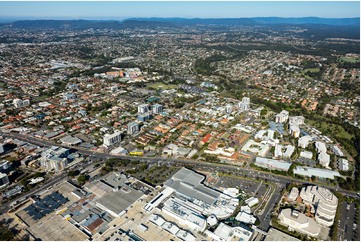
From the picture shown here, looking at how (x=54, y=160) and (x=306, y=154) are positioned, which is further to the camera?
(x=306, y=154)

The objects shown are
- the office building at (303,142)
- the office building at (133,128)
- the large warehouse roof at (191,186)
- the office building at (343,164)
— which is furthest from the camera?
the office building at (133,128)

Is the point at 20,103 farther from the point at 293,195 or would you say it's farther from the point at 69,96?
the point at 293,195

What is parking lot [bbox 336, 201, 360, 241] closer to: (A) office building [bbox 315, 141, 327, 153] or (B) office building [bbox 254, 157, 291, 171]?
(B) office building [bbox 254, 157, 291, 171]

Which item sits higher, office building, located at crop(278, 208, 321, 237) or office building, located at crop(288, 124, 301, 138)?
office building, located at crop(288, 124, 301, 138)

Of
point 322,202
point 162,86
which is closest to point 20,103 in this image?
point 162,86

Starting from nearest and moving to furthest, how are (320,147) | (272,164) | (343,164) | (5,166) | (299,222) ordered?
(299,222)
(5,166)
(272,164)
(343,164)
(320,147)

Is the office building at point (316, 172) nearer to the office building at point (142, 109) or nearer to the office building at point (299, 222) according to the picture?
the office building at point (299, 222)

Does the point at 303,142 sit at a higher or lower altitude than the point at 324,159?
higher

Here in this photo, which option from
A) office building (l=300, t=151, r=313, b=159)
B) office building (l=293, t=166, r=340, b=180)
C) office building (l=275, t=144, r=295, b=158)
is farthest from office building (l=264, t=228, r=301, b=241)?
office building (l=300, t=151, r=313, b=159)

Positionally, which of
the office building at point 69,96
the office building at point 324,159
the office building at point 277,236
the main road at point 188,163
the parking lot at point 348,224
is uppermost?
the office building at point 69,96

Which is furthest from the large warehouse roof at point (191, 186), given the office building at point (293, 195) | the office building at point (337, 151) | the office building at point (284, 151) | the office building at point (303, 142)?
the office building at point (337, 151)

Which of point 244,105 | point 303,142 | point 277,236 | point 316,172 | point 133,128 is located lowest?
point 277,236

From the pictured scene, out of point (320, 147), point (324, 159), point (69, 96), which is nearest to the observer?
point (324, 159)
